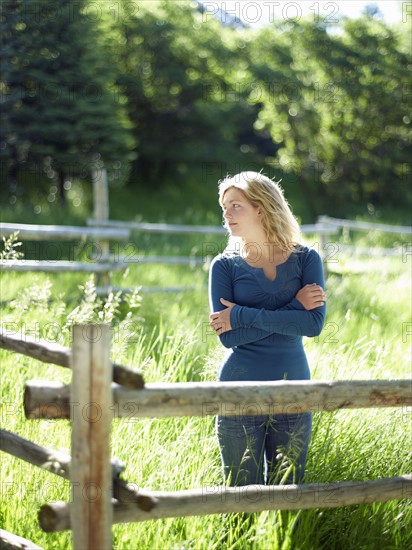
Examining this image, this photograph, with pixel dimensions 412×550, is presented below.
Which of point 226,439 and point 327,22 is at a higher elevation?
point 327,22

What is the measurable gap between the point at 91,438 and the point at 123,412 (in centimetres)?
13

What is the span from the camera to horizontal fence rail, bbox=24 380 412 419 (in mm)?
2230

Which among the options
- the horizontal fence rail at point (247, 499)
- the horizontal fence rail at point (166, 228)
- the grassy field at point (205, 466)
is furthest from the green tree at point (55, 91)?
the horizontal fence rail at point (247, 499)

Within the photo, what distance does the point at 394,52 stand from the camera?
74.2 feet

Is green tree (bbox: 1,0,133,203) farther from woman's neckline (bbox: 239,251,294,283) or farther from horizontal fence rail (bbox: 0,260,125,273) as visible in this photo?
woman's neckline (bbox: 239,251,294,283)

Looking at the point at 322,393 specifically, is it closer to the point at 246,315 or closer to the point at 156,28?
the point at 246,315

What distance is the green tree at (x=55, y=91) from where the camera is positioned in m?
15.2

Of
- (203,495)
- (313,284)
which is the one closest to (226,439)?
(203,495)

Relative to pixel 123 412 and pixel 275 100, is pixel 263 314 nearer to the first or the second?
pixel 123 412

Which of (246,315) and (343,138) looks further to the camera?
(343,138)

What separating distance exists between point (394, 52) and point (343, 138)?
311 cm

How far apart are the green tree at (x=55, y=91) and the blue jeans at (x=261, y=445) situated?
13.4m

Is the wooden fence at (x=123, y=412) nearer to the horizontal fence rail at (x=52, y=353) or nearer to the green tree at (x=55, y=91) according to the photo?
the horizontal fence rail at (x=52, y=353)

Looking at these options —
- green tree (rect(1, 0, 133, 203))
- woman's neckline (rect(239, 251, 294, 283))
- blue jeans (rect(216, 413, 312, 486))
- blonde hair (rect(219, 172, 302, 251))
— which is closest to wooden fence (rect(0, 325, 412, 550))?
blue jeans (rect(216, 413, 312, 486))
